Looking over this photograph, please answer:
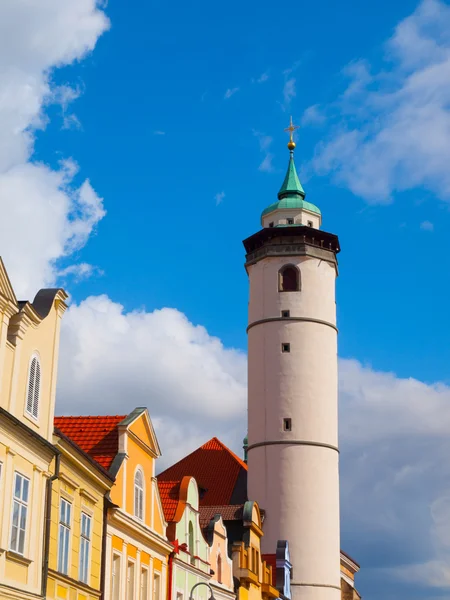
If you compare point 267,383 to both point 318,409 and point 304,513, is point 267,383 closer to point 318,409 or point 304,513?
point 318,409

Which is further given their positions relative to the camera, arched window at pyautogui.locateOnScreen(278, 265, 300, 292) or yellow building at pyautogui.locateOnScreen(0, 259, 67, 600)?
arched window at pyautogui.locateOnScreen(278, 265, 300, 292)

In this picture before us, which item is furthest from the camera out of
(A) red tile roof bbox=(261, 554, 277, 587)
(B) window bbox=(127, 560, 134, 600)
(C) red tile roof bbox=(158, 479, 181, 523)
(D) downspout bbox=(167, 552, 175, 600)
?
(A) red tile roof bbox=(261, 554, 277, 587)

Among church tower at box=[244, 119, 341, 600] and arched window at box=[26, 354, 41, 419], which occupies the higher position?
church tower at box=[244, 119, 341, 600]

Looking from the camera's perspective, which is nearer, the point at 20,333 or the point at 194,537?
the point at 20,333

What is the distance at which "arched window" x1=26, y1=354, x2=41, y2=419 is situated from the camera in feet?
68.8

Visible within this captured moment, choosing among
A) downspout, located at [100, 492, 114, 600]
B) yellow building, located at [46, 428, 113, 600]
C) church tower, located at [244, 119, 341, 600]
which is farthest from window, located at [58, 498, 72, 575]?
church tower, located at [244, 119, 341, 600]

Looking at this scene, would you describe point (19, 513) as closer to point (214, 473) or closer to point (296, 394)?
point (296, 394)

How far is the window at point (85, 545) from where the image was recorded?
23.9 meters

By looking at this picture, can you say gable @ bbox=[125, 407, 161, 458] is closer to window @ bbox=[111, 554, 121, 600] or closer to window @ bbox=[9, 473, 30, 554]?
window @ bbox=[111, 554, 121, 600]

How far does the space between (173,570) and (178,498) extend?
110 inches

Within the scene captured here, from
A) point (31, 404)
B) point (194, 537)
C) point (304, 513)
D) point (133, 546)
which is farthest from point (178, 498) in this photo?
point (304, 513)

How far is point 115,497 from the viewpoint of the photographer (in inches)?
1038

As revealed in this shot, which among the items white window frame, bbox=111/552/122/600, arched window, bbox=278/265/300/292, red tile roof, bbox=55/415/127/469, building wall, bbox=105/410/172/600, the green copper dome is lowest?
white window frame, bbox=111/552/122/600

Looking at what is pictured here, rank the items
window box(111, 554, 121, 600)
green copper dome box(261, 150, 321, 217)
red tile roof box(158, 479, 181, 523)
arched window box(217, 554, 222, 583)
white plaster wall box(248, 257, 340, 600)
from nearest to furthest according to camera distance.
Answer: window box(111, 554, 121, 600)
red tile roof box(158, 479, 181, 523)
arched window box(217, 554, 222, 583)
white plaster wall box(248, 257, 340, 600)
green copper dome box(261, 150, 321, 217)
